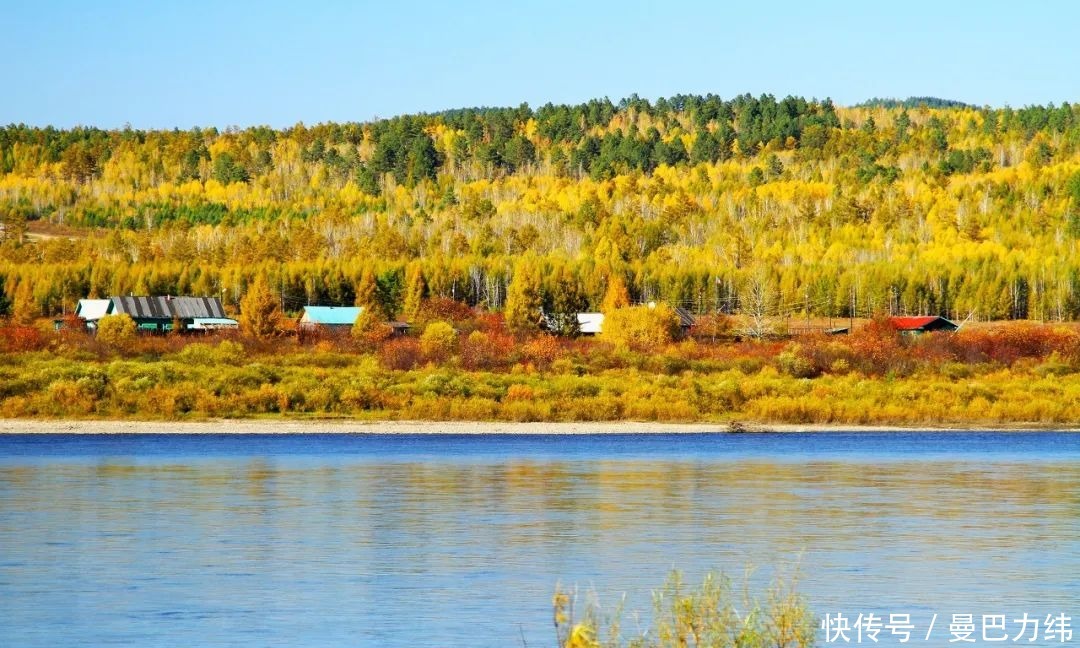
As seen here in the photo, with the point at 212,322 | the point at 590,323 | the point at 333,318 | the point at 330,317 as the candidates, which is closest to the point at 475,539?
the point at 590,323

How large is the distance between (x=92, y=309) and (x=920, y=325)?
7193cm

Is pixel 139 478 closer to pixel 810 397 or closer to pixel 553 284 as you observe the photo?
pixel 810 397

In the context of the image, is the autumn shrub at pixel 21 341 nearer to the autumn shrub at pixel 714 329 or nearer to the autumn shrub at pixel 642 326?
the autumn shrub at pixel 642 326

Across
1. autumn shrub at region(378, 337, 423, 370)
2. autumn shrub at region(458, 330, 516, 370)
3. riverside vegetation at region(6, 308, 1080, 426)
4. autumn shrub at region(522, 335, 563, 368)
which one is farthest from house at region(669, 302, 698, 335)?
autumn shrub at region(378, 337, 423, 370)

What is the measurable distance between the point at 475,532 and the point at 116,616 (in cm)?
1029

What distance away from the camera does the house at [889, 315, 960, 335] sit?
12488 centimetres

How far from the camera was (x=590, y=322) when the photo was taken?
131 m

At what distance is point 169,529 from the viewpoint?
101 feet

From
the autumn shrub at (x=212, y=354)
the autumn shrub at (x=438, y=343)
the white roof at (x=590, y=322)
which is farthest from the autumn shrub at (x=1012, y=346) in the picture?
the autumn shrub at (x=212, y=354)

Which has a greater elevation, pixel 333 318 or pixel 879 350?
pixel 333 318

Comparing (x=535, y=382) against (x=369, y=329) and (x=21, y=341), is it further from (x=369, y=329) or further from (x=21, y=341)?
(x=369, y=329)

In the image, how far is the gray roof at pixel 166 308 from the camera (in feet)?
442

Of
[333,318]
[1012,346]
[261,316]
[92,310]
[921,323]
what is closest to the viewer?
[1012,346]

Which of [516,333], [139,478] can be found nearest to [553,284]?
[516,333]
